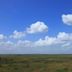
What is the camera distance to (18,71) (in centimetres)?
3572

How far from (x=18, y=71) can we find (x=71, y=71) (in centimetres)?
861

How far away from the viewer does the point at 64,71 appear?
35.0 metres

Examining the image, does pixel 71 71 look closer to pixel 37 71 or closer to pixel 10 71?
pixel 37 71

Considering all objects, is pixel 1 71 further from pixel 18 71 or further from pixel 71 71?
pixel 71 71

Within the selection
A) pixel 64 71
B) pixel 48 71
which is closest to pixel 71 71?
pixel 64 71

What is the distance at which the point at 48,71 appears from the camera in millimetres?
35812

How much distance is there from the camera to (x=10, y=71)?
35875mm

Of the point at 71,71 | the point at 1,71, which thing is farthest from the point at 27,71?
the point at 71,71

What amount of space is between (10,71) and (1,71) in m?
1.61

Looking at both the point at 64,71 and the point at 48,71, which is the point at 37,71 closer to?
the point at 48,71

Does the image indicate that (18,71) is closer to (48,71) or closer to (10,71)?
(10,71)

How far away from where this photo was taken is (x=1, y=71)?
36312mm

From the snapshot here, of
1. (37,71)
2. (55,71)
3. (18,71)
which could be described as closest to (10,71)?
(18,71)

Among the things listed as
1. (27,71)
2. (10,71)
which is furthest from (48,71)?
(10,71)
